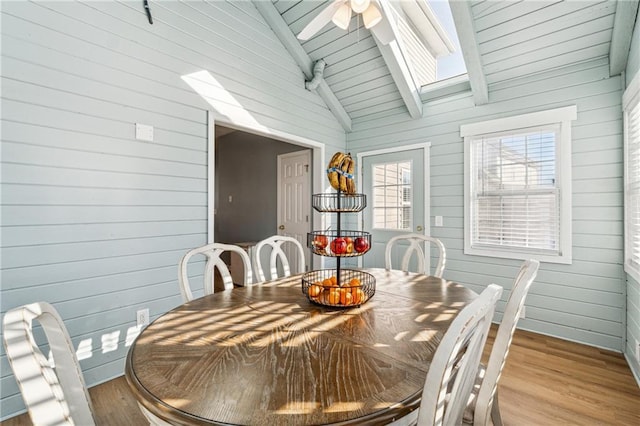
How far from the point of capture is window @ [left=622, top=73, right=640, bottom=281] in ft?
7.35

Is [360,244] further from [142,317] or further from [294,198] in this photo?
[294,198]

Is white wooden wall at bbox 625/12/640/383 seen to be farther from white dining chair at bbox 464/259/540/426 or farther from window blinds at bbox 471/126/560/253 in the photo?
white dining chair at bbox 464/259/540/426

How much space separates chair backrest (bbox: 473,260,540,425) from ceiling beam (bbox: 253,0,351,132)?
3.45 meters

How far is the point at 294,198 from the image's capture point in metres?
4.68

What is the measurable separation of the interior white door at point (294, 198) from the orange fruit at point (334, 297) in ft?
9.94

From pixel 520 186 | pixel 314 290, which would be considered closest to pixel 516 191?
pixel 520 186

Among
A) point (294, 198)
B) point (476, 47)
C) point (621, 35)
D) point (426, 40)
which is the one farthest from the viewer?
point (294, 198)

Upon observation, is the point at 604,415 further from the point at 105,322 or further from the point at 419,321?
the point at 105,322

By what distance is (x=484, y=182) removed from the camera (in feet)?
11.0

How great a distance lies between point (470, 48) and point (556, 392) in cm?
288

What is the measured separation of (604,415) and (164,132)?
357cm

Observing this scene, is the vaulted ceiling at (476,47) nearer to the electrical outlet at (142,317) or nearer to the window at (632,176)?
the window at (632,176)

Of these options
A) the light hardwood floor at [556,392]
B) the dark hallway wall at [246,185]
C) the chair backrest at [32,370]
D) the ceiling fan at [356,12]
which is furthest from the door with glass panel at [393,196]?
the chair backrest at [32,370]

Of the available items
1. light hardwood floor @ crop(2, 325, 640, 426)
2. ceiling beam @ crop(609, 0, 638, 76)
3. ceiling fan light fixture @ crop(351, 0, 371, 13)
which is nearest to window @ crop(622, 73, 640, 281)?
ceiling beam @ crop(609, 0, 638, 76)
